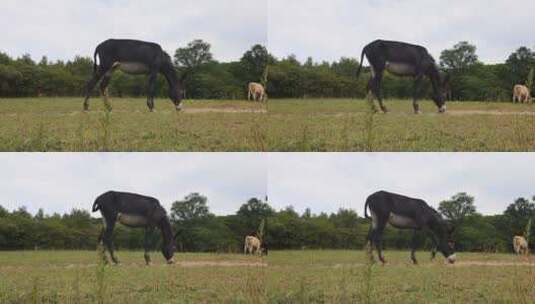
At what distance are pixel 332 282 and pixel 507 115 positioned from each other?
455cm

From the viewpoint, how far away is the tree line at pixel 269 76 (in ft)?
39.5

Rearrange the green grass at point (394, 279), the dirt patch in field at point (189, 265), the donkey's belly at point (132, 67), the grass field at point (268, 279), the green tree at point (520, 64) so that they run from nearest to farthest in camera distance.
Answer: the green grass at point (394, 279) < the grass field at point (268, 279) < the dirt patch in field at point (189, 265) < the donkey's belly at point (132, 67) < the green tree at point (520, 64)

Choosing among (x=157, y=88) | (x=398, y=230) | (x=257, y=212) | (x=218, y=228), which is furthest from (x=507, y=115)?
(x=157, y=88)

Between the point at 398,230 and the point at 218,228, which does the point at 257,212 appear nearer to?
the point at 218,228

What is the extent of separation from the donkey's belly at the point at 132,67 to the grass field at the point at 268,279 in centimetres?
315

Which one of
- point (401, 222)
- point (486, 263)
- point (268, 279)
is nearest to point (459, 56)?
point (401, 222)

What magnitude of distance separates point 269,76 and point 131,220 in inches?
133

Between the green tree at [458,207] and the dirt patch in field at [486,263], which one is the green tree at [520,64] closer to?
the green tree at [458,207]

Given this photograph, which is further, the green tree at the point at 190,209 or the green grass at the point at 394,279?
the green tree at the point at 190,209

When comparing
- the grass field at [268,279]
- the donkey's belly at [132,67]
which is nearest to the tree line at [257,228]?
the grass field at [268,279]

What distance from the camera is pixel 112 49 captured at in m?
12.1

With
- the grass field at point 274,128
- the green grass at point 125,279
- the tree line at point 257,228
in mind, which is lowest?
the green grass at point 125,279

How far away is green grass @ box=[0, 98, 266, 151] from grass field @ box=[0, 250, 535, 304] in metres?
1.94

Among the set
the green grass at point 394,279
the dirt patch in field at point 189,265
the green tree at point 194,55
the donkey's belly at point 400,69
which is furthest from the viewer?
the green tree at point 194,55
